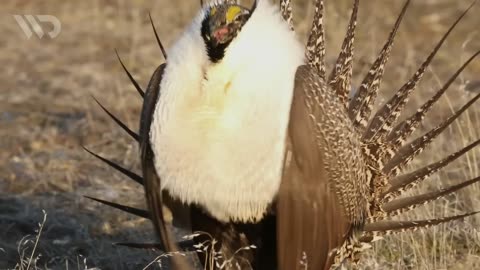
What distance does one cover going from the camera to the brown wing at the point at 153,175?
8.58 ft

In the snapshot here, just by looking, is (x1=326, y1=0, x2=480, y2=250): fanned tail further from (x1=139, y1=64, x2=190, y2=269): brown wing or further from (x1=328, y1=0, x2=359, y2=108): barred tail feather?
(x1=139, y1=64, x2=190, y2=269): brown wing

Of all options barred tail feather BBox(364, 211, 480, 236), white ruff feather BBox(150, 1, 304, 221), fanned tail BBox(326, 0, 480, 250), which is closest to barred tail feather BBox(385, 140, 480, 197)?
fanned tail BBox(326, 0, 480, 250)

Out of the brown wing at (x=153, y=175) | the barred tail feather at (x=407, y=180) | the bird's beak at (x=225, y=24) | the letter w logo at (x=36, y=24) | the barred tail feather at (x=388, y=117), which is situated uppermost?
the letter w logo at (x=36, y=24)

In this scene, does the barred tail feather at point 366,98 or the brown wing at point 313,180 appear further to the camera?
the barred tail feather at point 366,98

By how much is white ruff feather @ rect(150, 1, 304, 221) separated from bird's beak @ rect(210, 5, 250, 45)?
0.02m

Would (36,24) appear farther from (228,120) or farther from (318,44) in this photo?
(228,120)

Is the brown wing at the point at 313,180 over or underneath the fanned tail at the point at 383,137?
underneath

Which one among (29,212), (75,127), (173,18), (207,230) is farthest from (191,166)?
(173,18)

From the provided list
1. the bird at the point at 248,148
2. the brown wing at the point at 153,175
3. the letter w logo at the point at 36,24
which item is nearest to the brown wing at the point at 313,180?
the bird at the point at 248,148

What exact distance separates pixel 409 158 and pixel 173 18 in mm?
3671

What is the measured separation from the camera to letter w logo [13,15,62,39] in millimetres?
6305

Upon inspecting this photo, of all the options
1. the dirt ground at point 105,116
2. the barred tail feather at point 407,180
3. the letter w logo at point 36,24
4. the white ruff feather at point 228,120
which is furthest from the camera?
the letter w logo at point 36,24

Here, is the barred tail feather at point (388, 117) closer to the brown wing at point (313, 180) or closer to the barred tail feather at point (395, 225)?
the barred tail feather at point (395, 225)

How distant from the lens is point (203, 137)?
2480 mm
